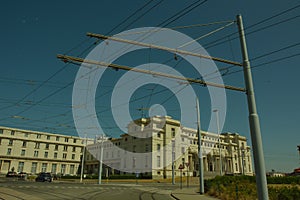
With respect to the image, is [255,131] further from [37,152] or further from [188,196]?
[37,152]

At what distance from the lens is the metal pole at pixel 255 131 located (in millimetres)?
7441

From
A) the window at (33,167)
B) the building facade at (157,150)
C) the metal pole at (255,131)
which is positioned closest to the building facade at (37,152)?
the window at (33,167)

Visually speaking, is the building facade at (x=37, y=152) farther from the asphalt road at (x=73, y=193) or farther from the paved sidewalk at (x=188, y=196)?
the paved sidewalk at (x=188, y=196)

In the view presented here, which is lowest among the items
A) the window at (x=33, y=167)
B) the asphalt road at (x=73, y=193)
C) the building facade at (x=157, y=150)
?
the asphalt road at (x=73, y=193)

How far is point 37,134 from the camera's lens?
80625 millimetres

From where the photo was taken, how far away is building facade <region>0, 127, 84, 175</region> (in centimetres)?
7356

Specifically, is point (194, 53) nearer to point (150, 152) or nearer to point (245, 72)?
point (245, 72)

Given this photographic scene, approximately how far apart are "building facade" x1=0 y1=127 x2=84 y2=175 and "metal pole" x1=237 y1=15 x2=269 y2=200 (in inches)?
2994

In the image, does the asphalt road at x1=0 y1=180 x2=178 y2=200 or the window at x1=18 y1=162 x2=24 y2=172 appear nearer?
the asphalt road at x1=0 y1=180 x2=178 y2=200

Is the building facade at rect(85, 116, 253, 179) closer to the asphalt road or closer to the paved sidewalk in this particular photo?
the asphalt road

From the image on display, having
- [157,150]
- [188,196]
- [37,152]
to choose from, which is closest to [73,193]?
[188,196]

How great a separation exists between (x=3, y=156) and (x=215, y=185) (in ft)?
235

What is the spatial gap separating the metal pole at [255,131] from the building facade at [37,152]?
76.0 meters

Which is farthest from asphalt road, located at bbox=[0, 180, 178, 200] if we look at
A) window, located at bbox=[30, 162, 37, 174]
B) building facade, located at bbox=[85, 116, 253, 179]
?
window, located at bbox=[30, 162, 37, 174]
